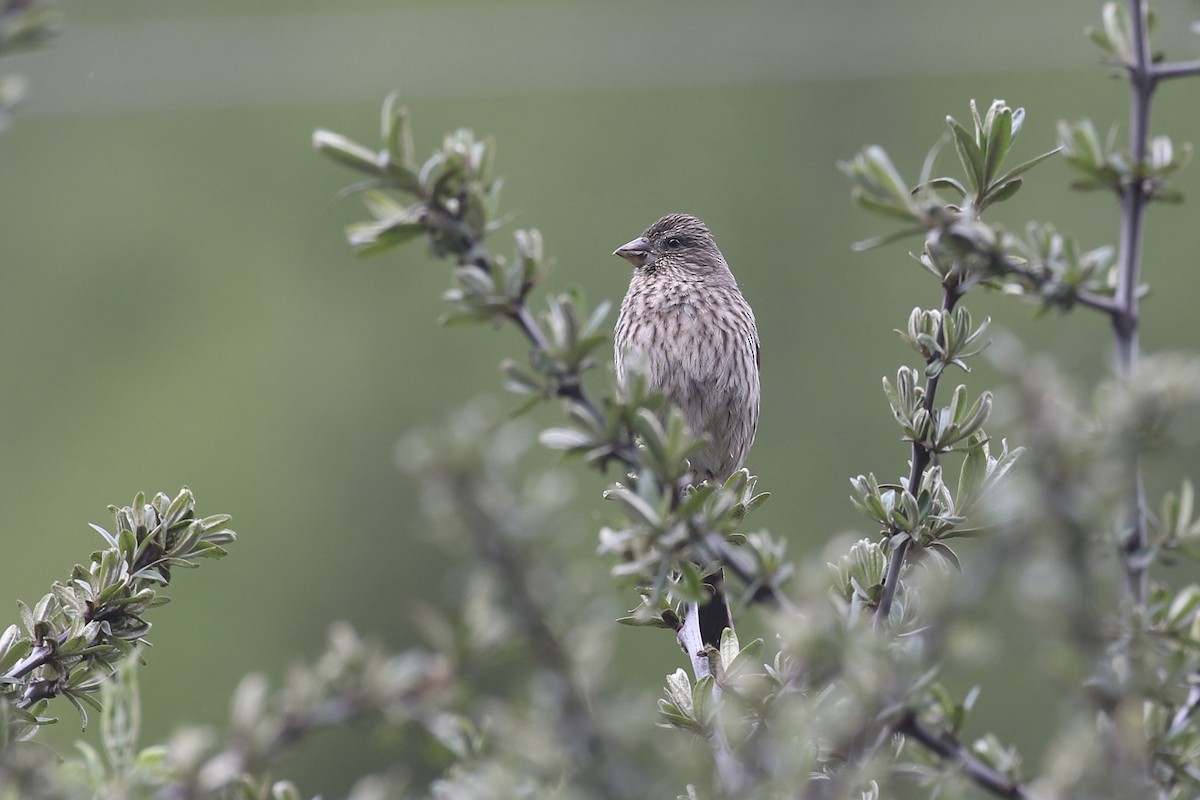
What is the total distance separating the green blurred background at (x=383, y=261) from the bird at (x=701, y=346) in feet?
61.7

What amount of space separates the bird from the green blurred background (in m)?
18.8

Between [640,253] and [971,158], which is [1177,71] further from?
[640,253]

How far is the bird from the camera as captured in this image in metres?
6.18

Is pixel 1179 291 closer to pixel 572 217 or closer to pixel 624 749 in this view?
pixel 572 217

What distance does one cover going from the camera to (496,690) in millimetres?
25703

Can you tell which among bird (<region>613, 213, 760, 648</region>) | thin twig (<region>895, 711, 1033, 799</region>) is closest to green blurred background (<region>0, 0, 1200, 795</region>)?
bird (<region>613, 213, 760, 648</region>)

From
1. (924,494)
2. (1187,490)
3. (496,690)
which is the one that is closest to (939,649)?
(1187,490)

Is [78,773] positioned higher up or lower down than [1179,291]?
lower down

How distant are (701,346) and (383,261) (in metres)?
31.8

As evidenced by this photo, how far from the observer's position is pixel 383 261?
37.3 m

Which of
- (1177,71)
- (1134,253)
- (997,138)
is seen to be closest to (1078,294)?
(1134,253)

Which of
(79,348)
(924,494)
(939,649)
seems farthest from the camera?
(79,348)

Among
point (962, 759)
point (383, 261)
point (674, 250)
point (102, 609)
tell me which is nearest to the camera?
point (962, 759)

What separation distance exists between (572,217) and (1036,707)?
1424cm
